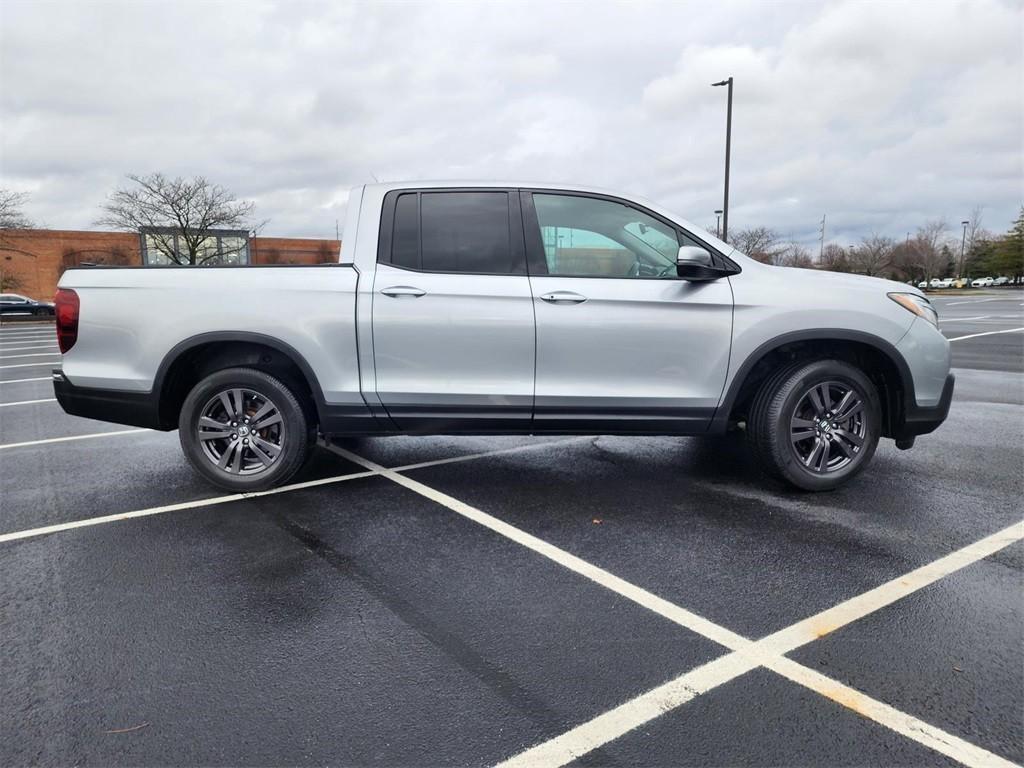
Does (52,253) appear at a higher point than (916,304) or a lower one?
higher

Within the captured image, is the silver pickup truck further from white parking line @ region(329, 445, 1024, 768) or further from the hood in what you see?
white parking line @ region(329, 445, 1024, 768)

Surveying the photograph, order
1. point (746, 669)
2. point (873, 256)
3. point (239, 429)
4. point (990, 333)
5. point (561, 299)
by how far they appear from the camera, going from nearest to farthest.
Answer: point (746, 669), point (561, 299), point (239, 429), point (990, 333), point (873, 256)

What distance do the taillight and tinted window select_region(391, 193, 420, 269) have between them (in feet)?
6.87

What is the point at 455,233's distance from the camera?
414 centimetres

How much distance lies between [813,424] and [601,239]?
1.86 metres

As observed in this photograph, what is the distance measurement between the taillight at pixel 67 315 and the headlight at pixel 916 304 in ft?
17.4

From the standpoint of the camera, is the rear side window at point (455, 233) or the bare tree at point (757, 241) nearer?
the rear side window at point (455, 233)

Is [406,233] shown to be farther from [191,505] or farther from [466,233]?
[191,505]

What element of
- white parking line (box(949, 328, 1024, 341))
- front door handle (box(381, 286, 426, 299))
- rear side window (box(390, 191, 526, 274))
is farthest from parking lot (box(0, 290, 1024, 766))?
white parking line (box(949, 328, 1024, 341))

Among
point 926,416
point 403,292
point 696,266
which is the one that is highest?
point 696,266

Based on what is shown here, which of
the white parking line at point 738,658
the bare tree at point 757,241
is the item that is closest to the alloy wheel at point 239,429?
the white parking line at point 738,658

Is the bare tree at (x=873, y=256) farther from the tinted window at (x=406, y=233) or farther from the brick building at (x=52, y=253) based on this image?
the tinted window at (x=406, y=233)

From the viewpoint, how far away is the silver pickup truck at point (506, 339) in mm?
Result: 3984

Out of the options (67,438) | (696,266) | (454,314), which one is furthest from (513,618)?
(67,438)
